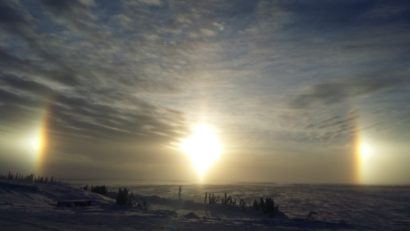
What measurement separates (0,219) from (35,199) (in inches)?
426

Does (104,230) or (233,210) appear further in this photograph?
(233,210)

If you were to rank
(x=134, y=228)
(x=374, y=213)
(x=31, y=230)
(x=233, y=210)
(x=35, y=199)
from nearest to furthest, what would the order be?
(x=31, y=230)
(x=134, y=228)
(x=35, y=199)
(x=233, y=210)
(x=374, y=213)

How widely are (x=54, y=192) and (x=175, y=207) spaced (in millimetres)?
10906

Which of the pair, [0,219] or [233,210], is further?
[233,210]

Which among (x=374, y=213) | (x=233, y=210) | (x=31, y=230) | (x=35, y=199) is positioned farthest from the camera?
(x=374, y=213)

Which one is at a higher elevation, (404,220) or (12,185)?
(12,185)

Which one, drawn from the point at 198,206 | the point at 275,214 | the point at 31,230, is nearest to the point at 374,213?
the point at 275,214

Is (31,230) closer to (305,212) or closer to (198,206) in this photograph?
(198,206)

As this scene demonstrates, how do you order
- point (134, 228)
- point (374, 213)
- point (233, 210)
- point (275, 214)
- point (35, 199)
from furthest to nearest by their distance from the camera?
point (374, 213), point (233, 210), point (275, 214), point (35, 199), point (134, 228)

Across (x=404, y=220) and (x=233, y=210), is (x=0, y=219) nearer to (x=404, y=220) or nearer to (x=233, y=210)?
(x=233, y=210)

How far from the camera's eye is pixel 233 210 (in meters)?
34.6

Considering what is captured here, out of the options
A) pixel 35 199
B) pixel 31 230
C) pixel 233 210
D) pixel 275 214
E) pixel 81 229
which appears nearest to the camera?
pixel 31 230

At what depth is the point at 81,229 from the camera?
17.3 m

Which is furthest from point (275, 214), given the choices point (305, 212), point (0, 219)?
point (0, 219)
